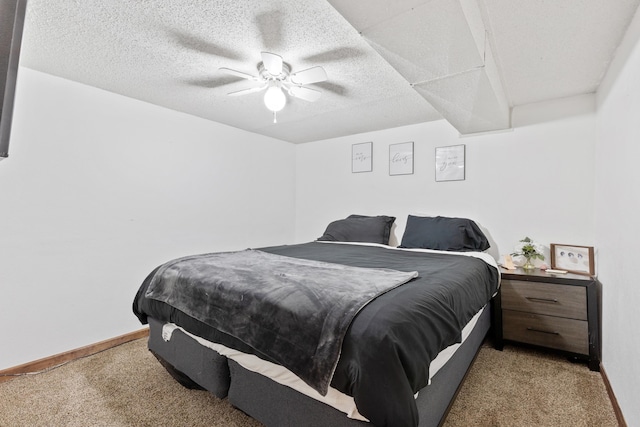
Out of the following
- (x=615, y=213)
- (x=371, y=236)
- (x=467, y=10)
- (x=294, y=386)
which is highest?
(x=467, y=10)

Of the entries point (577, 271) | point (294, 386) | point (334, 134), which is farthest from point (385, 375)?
point (334, 134)

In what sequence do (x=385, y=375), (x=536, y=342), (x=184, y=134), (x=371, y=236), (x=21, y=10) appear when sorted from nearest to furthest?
(x=21, y=10), (x=385, y=375), (x=536, y=342), (x=184, y=134), (x=371, y=236)

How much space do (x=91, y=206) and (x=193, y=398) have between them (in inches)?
69.9

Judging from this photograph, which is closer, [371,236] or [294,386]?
[294,386]

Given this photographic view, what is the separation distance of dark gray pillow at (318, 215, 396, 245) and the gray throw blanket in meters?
1.54

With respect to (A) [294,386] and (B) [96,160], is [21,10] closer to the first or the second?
(A) [294,386]

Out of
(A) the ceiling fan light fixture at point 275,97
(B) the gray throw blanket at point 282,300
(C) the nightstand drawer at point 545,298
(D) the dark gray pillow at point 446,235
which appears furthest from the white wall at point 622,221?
(A) the ceiling fan light fixture at point 275,97

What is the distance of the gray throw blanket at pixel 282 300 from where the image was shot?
1.12 m

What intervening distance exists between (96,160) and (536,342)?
12.5ft

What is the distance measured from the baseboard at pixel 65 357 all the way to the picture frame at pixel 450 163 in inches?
134

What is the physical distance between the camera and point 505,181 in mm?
2865

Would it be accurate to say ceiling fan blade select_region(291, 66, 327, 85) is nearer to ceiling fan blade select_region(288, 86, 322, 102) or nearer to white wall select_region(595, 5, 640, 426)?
ceiling fan blade select_region(288, 86, 322, 102)

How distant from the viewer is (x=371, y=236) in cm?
337

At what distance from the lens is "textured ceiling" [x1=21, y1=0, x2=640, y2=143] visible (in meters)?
1.43
